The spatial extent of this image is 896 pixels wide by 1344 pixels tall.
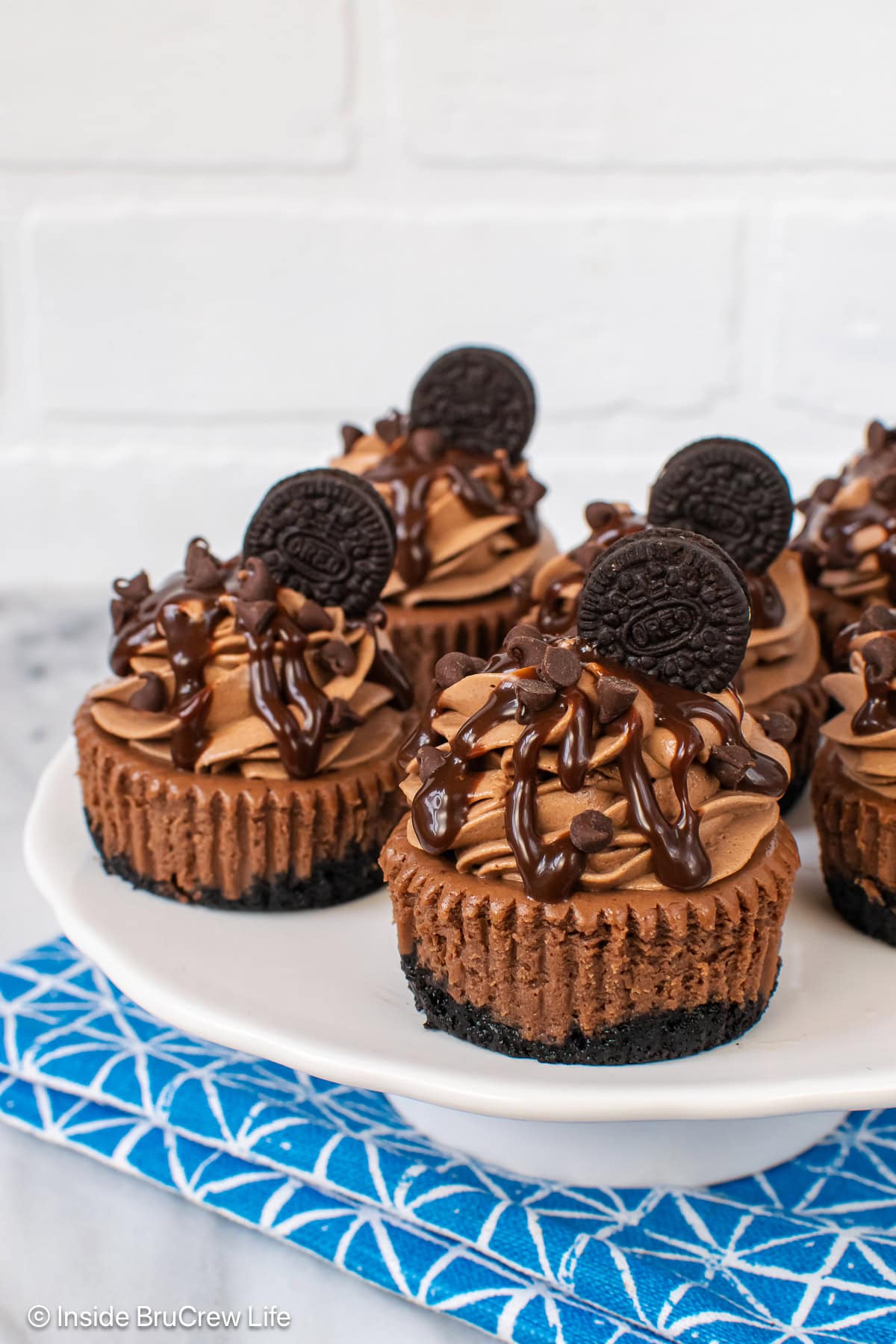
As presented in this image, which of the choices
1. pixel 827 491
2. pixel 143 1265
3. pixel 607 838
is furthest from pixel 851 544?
pixel 143 1265

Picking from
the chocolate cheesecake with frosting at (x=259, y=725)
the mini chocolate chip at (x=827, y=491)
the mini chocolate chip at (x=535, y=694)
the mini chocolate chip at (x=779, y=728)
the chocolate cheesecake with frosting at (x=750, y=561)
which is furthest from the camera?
the mini chocolate chip at (x=827, y=491)

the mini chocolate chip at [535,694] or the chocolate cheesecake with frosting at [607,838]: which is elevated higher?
the mini chocolate chip at [535,694]

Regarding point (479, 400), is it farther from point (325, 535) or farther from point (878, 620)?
point (878, 620)

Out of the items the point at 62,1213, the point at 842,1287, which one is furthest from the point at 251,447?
the point at 842,1287

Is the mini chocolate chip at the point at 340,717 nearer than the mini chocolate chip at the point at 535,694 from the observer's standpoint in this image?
No

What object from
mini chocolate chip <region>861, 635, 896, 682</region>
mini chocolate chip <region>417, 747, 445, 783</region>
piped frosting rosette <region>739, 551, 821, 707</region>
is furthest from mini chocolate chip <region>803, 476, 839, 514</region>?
mini chocolate chip <region>417, 747, 445, 783</region>

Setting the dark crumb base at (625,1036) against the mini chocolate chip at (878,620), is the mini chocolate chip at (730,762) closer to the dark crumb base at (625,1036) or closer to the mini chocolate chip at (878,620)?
the dark crumb base at (625,1036)

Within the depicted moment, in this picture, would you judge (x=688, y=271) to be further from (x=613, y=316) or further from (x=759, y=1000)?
(x=759, y=1000)

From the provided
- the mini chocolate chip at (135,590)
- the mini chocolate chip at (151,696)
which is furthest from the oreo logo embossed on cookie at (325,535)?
the mini chocolate chip at (151,696)
